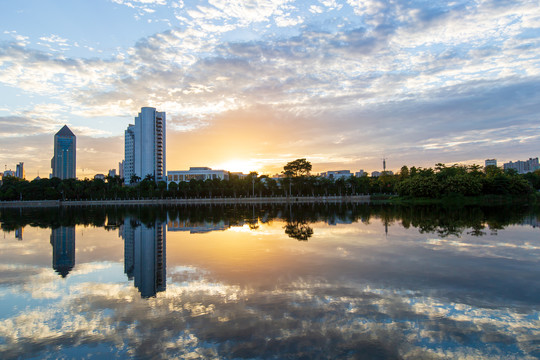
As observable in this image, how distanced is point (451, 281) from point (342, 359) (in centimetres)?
699

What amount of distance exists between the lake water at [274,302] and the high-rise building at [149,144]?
157175 millimetres

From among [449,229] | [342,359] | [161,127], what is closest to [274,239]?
[449,229]

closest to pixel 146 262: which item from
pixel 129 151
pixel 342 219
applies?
pixel 342 219

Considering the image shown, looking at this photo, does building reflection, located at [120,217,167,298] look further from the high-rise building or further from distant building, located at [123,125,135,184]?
distant building, located at [123,125,135,184]

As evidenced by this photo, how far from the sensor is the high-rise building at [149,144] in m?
168

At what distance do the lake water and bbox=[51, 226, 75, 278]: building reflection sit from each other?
0.12m

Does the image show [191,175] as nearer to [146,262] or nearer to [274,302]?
[146,262]

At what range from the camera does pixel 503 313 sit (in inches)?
343

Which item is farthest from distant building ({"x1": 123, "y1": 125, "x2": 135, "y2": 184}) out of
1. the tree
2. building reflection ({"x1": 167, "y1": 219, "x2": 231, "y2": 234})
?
building reflection ({"x1": 167, "y1": 219, "x2": 231, "y2": 234})

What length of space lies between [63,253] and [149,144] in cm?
15881

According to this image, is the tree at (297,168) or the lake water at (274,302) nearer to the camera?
the lake water at (274,302)

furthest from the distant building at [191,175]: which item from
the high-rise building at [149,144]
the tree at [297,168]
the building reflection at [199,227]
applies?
the building reflection at [199,227]

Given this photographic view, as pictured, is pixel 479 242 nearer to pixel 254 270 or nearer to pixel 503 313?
pixel 503 313

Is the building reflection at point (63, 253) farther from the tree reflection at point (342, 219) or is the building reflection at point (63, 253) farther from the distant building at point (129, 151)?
the distant building at point (129, 151)
